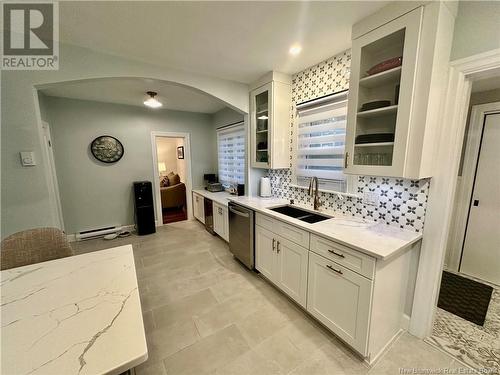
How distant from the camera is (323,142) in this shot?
2342 mm

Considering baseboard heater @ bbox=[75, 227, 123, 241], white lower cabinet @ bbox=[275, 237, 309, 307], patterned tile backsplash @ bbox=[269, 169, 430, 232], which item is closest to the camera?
patterned tile backsplash @ bbox=[269, 169, 430, 232]

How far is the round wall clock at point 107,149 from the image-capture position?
3778mm

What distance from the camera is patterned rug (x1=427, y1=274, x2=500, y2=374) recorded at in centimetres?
148

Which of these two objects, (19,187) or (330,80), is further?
(330,80)

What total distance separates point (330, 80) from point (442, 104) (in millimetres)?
1098

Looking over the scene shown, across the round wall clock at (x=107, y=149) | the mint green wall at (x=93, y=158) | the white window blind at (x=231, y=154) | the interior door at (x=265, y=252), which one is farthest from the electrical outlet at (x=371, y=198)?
the round wall clock at (x=107, y=149)

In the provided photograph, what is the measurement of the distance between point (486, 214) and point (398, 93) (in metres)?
2.14

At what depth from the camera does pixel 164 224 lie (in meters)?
4.65

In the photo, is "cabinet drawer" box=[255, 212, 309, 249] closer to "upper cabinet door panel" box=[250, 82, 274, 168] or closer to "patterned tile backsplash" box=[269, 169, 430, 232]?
"patterned tile backsplash" box=[269, 169, 430, 232]

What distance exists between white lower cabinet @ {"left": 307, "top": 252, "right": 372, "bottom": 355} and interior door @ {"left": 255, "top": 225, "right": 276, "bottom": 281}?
0.53 metres

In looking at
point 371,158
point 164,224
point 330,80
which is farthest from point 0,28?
point 164,224

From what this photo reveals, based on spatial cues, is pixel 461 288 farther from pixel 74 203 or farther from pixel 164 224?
pixel 74 203

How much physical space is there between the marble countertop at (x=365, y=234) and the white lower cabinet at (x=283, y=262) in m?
0.27

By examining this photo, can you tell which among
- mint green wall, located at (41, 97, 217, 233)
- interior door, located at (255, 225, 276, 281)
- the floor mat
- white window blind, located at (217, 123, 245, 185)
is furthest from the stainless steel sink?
mint green wall, located at (41, 97, 217, 233)
